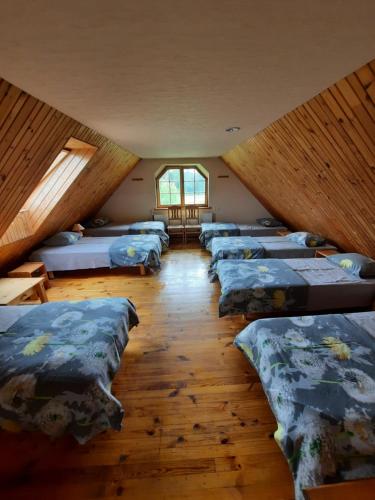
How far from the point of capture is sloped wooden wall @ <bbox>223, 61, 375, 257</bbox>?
161 centimetres

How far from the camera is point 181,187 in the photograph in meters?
6.38

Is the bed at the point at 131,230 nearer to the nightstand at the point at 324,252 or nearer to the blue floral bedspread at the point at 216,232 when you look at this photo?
the blue floral bedspread at the point at 216,232

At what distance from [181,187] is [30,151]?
4449 millimetres

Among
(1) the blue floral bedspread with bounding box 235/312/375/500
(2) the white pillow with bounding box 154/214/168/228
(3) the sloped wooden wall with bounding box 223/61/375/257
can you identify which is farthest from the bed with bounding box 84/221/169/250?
(1) the blue floral bedspread with bounding box 235/312/375/500

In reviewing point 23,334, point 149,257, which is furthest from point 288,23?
point 149,257

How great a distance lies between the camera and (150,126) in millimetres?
2457

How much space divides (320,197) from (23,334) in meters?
3.38

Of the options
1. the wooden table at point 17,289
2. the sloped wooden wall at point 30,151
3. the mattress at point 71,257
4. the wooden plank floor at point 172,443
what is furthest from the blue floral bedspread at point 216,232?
the wooden table at point 17,289

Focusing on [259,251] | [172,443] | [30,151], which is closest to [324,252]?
[259,251]

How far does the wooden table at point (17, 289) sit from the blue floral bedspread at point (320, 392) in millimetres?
2523

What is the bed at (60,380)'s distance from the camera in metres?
1.45

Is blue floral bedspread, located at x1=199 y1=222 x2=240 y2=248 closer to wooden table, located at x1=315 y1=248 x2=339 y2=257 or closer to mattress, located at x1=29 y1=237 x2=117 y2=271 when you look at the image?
wooden table, located at x1=315 y1=248 x2=339 y2=257

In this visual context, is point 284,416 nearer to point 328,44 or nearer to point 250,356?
point 250,356

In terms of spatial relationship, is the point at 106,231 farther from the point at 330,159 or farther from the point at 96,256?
the point at 330,159
